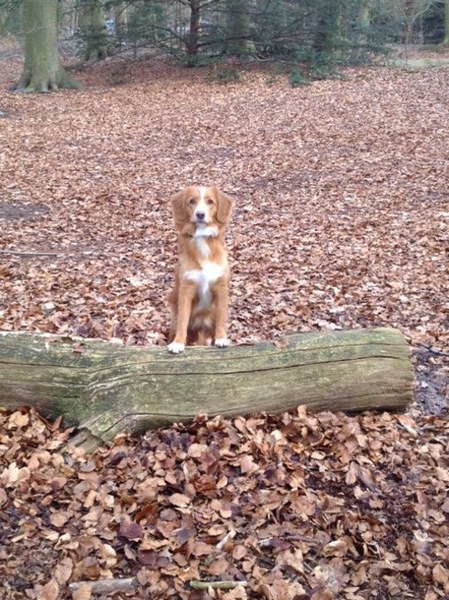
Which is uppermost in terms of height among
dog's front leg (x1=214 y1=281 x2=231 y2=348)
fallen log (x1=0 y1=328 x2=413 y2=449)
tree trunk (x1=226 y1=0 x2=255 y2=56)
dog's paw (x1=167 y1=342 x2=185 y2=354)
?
tree trunk (x1=226 y1=0 x2=255 y2=56)

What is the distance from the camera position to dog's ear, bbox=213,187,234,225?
4672 millimetres

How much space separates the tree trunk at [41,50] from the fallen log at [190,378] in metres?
19.6

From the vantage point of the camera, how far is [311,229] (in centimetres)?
1020

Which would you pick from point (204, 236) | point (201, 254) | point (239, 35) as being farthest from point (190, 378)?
point (239, 35)

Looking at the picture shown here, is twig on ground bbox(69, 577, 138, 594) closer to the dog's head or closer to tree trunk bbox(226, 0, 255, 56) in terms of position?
the dog's head

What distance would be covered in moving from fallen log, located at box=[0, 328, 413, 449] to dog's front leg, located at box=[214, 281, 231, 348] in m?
0.13

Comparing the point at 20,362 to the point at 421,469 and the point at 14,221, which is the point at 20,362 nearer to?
the point at 421,469

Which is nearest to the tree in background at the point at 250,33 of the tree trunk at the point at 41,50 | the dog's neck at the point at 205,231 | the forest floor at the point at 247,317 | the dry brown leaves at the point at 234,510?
the tree trunk at the point at 41,50

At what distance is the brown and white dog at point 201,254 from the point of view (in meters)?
4.62

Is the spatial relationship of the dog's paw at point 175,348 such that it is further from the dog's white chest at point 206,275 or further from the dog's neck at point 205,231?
the dog's neck at point 205,231

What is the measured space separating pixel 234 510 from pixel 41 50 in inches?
842

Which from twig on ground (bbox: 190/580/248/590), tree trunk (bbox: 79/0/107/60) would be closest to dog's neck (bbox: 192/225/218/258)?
twig on ground (bbox: 190/580/248/590)

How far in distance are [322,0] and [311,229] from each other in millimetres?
17064

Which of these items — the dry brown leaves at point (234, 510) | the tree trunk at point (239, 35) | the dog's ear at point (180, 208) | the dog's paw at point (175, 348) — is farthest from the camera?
the tree trunk at point (239, 35)
